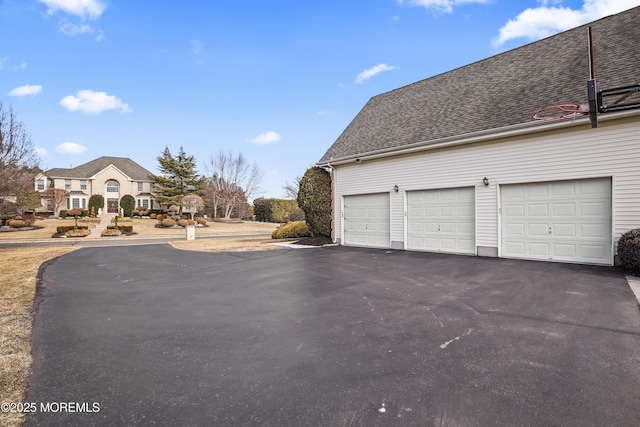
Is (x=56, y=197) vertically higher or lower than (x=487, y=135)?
lower

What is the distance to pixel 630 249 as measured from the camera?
22.1 ft

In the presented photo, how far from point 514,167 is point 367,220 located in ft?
18.7

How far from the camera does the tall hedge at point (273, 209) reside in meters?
36.9

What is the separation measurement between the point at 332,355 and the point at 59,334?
3582 millimetres

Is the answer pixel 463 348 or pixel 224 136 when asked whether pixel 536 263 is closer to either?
pixel 463 348

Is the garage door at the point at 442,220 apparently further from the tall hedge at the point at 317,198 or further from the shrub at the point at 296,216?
the shrub at the point at 296,216

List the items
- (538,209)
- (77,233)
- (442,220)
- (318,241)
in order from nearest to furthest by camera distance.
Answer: (538,209) → (442,220) → (318,241) → (77,233)

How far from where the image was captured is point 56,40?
1381 cm

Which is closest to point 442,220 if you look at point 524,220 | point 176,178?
point 524,220

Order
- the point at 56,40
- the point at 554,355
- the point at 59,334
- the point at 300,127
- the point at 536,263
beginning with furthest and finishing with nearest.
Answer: the point at 300,127, the point at 56,40, the point at 536,263, the point at 59,334, the point at 554,355

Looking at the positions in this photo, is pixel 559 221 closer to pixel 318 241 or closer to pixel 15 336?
pixel 318 241

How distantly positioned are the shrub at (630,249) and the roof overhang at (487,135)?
2923 millimetres

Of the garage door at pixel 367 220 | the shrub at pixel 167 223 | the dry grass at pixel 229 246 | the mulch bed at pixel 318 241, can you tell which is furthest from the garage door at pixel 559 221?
the shrub at pixel 167 223

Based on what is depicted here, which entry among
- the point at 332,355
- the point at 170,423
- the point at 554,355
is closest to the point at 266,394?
the point at 170,423
